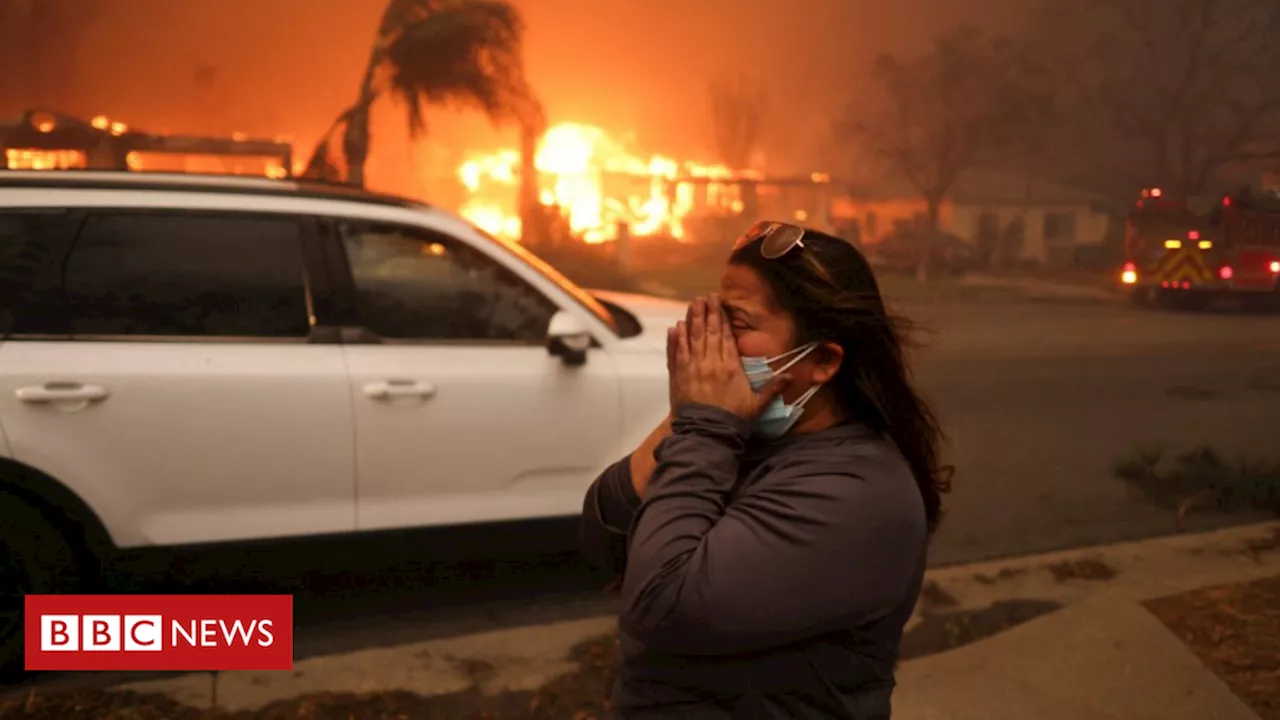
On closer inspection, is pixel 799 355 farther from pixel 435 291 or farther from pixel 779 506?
pixel 435 291

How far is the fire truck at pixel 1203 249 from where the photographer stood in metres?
12.7

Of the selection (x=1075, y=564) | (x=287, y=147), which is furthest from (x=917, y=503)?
(x=287, y=147)

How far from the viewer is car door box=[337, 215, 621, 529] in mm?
4176

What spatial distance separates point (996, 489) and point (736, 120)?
4469 centimetres

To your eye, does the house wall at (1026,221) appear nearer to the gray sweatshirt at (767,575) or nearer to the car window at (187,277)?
the car window at (187,277)

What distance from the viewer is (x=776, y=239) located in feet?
5.14

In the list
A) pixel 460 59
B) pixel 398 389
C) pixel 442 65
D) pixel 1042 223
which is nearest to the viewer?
pixel 398 389

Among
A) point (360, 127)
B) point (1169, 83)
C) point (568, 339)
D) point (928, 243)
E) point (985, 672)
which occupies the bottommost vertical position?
point (985, 672)

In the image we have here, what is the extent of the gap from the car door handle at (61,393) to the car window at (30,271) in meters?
0.22

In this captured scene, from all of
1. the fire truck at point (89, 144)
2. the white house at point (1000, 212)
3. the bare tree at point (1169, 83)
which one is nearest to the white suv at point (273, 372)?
the fire truck at point (89, 144)

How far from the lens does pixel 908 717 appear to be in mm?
3488

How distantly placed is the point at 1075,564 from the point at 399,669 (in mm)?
3133

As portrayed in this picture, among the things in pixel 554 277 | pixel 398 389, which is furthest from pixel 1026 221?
pixel 398 389

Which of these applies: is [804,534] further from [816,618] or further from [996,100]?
[996,100]
